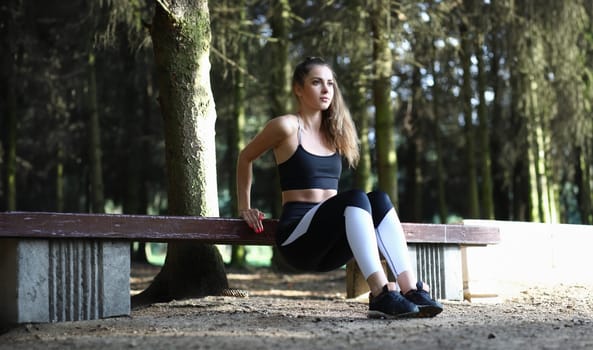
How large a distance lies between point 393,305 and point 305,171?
1.02 metres

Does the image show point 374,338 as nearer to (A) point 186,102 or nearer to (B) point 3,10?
(A) point 186,102

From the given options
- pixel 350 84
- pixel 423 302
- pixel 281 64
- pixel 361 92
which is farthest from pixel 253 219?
pixel 361 92

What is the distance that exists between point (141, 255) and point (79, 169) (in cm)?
291

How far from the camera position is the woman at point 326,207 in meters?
4.21

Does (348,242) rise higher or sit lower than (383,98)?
lower

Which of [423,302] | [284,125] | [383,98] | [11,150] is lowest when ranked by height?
[423,302]

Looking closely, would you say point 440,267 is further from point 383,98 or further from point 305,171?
point 383,98

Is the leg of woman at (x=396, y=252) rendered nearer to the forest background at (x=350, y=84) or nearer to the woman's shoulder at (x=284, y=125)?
the woman's shoulder at (x=284, y=125)

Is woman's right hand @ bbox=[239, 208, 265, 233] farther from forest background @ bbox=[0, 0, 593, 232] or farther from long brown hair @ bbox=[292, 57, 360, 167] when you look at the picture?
forest background @ bbox=[0, 0, 593, 232]

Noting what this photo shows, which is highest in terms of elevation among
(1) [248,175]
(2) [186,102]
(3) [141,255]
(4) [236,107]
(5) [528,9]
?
(5) [528,9]

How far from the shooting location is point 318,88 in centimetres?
479

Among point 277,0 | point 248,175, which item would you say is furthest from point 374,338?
point 277,0

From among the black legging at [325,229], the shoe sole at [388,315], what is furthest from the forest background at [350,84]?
the shoe sole at [388,315]

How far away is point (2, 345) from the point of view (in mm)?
3811
